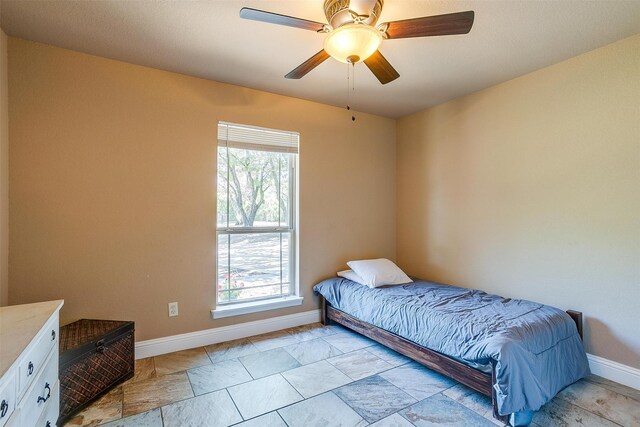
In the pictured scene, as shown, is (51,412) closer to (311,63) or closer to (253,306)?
(253,306)

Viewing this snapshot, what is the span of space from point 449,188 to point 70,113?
3559 mm

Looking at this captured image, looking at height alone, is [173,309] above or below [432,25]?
below

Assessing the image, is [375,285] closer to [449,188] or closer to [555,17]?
[449,188]

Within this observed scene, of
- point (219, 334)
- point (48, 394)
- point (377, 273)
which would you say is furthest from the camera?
point (377, 273)

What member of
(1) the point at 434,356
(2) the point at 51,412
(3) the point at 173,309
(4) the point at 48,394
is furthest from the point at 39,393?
(1) the point at 434,356

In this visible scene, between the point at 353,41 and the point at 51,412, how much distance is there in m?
2.37

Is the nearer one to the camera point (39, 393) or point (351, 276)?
point (39, 393)

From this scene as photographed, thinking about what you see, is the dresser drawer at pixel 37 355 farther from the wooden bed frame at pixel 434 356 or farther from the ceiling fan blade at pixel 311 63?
the wooden bed frame at pixel 434 356

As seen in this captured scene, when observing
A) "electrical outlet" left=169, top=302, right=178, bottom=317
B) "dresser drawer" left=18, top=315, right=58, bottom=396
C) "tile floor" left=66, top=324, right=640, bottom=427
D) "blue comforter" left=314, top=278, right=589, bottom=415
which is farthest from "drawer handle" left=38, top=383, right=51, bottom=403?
"blue comforter" left=314, top=278, right=589, bottom=415

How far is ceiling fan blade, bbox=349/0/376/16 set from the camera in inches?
59.0

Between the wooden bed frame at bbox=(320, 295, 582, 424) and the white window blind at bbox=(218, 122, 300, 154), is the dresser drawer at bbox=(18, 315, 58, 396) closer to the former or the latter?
the white window blind at bbox=(218, 122, 300, 154)

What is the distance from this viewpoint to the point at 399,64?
2.59m

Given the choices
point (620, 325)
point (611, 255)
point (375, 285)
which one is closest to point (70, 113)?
point (375, 285)

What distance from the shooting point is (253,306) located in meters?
3.10
